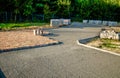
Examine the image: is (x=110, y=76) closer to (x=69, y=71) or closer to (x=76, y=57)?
(x=69, y=71)

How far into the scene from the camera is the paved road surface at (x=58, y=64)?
21.3 ft

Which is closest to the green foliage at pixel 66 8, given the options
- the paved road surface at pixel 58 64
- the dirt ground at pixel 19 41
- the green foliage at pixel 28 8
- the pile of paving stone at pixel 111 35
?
the green foliage at pixel 28 8

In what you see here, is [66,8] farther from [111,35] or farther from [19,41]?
[19,41]

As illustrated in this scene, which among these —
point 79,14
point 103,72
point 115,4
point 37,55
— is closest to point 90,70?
point 103,72

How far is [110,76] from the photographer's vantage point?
253 inches

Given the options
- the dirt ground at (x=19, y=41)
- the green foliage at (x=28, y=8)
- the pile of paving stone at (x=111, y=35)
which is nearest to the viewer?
the dirt ground at (x=19, y=41)

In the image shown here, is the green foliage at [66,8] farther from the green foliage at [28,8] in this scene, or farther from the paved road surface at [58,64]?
the paved road surface at [58,64]

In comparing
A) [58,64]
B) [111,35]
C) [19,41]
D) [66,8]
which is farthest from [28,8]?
[58,64]

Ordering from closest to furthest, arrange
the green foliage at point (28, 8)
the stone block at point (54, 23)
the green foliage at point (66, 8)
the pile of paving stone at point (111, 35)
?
the pile of paving stone at point (111, 35) < the stone block at point (54, 23) < the green foliage at point (66, 8) < the green foliage at point (28, 8)

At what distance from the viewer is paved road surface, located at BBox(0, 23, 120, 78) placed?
649 centimetres

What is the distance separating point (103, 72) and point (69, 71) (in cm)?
137

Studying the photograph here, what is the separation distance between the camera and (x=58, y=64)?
7613mm

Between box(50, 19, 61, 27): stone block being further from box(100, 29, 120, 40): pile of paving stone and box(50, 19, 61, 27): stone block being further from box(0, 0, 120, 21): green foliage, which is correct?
box(0, 0, 120, 21): green foliage

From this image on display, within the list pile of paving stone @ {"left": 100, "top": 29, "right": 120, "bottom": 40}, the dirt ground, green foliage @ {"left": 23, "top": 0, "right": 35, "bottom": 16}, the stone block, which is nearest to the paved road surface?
the dirt ground
